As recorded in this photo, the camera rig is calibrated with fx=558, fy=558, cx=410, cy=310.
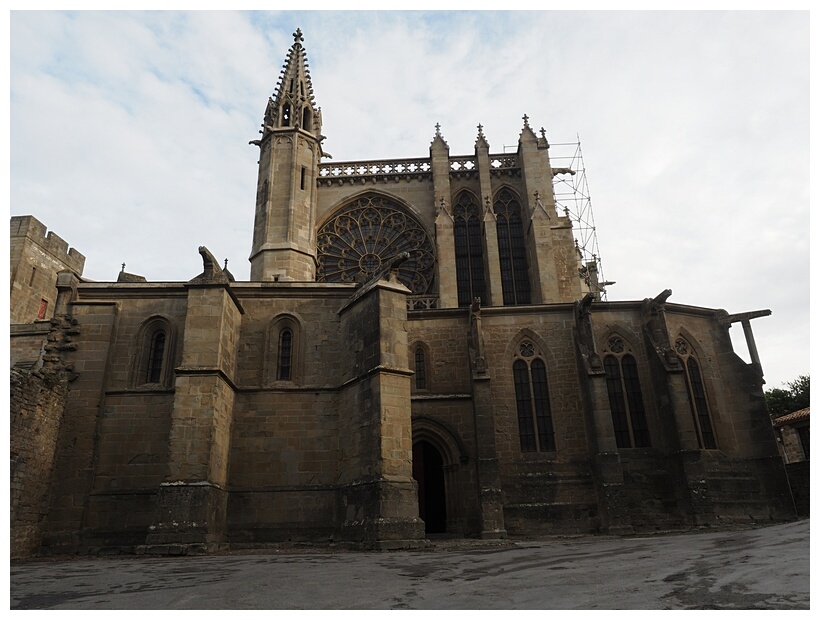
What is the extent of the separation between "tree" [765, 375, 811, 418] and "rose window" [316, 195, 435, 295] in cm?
2372

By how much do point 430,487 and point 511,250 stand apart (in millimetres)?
11375

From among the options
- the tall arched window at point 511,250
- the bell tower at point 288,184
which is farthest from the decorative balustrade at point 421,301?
the bell tower at point 288,184

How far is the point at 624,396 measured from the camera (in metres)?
16.3

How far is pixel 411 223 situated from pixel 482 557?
59.1ft

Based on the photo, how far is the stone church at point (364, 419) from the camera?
12.1 meters

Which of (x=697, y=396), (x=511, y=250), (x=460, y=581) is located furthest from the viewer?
(x=511, y=250)

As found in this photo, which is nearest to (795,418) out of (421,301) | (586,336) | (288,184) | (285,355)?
(586,336)

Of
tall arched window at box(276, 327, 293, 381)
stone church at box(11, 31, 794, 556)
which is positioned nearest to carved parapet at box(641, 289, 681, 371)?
stone church at box(11, 31, 794, 556)

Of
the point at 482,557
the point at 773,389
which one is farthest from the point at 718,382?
the point at 773,389

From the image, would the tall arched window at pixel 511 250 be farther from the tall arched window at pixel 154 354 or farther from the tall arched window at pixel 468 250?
the tall arched window at pixel 154 354

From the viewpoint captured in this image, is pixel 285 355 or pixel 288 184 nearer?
pixel 285 355

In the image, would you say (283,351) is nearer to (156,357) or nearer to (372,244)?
(156,357)

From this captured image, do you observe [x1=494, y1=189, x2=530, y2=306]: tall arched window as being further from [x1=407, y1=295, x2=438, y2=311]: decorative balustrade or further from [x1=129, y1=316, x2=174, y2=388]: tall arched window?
[x1=129, y1=316, x2=174, y2=388]: tall arched window

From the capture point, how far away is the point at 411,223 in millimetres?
25062
